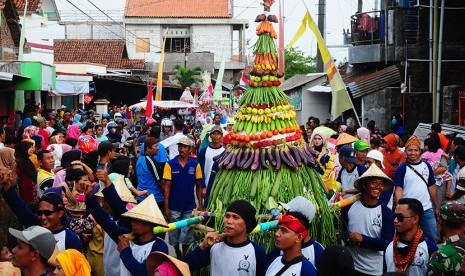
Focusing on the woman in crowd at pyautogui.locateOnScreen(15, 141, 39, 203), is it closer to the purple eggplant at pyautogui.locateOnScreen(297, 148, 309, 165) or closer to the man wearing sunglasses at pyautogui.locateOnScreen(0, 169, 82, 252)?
the man wearing sunglasses at pyautogui.locateOnScreen(0, 169, 82, 252)

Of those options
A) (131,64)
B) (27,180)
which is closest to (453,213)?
(27,180)

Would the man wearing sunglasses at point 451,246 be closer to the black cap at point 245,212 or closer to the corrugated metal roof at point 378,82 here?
the black cap at point 245,212

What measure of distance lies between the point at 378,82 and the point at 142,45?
47.0 metres

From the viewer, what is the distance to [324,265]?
16.0 ft

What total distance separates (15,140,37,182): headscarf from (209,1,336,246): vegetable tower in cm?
293

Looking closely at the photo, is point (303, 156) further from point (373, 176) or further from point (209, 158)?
point (209, 158)

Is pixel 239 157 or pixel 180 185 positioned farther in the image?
pixel 180 185

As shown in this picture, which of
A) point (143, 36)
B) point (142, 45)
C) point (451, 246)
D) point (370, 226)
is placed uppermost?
point (143, 36)

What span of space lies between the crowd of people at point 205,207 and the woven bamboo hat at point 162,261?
0.01 m

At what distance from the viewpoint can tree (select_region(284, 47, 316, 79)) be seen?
229 ft

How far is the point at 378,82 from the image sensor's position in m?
25.1

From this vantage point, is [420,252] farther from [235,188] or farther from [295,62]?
[295,62]

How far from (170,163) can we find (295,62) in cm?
6192

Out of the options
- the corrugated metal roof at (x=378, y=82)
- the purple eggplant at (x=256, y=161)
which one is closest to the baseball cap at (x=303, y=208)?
the purple eggplant at (x=256, y=161)
